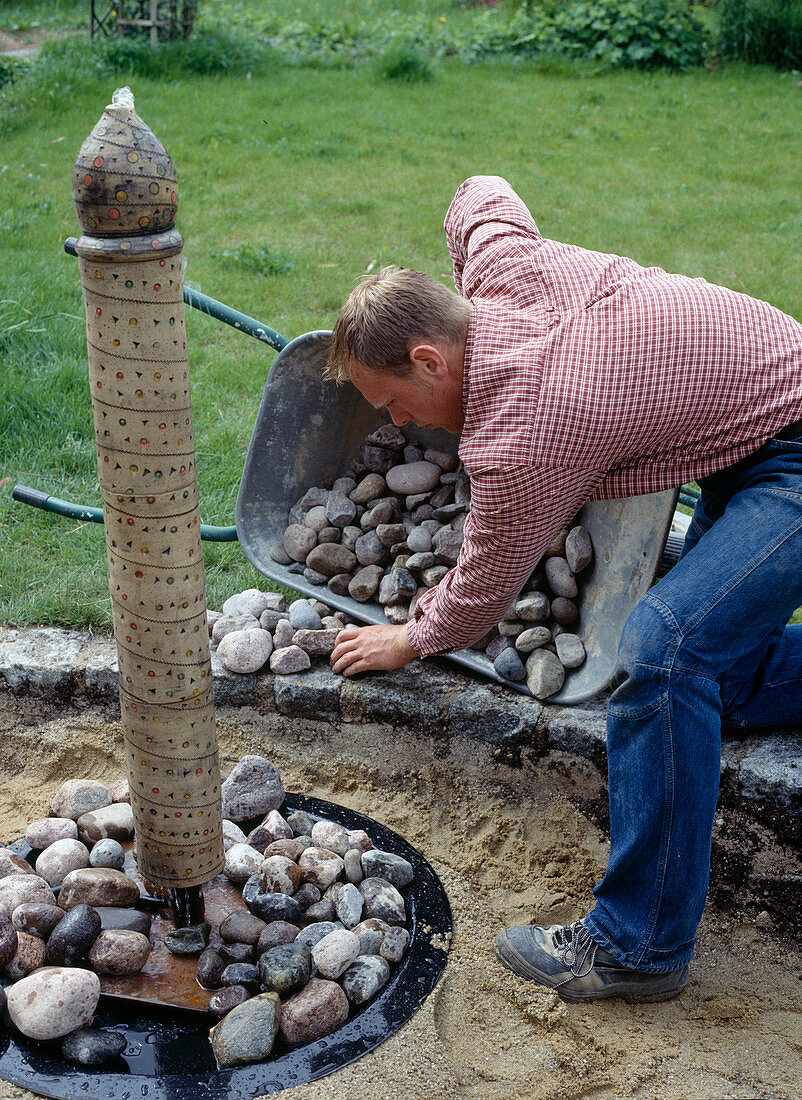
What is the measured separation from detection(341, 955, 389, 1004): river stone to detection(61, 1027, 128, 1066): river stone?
467 millimetres

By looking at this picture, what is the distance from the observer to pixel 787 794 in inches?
94.9

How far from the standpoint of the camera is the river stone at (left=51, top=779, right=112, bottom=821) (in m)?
2.49

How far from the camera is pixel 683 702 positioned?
6.52 ft

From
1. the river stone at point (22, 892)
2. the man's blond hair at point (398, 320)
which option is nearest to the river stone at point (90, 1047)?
the river stone at point (22, 892)

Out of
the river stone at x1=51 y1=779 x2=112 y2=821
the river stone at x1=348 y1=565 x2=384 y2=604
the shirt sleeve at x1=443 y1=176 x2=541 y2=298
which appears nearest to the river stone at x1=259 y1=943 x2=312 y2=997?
the river stone at x1=51 y1=779 x2=112 y2=821

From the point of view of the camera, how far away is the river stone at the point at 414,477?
10.1 ft

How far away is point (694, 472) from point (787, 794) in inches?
33.8

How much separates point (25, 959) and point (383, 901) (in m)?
0.78

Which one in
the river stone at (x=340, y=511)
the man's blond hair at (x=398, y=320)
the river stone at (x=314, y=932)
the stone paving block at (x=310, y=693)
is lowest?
the river stone at (x=314, y=932)

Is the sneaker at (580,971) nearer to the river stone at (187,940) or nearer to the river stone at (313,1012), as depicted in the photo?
the river stone at (313,1012)

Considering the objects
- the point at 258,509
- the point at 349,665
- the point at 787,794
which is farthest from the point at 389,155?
the point at 787,794

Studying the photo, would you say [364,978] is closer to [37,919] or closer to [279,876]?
[279,876]

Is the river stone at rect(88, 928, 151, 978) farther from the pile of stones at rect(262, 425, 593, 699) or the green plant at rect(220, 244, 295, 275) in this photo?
the green plant at rect(220, 244, 295, 275)

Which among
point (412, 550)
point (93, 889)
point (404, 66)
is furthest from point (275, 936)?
point (404, 66)
